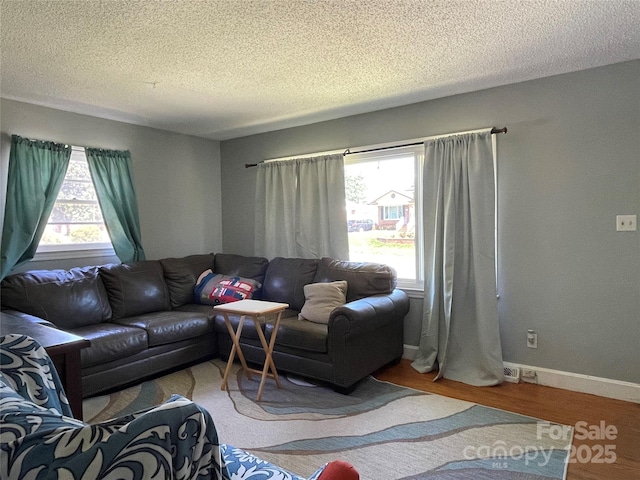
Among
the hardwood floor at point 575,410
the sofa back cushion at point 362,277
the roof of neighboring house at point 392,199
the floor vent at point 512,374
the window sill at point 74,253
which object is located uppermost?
the roof of neighboring house at point 392,199

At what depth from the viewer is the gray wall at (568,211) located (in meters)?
2.83

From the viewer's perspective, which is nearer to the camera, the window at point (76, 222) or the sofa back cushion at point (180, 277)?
the window at point (76, 222)

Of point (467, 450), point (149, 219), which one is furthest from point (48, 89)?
point (467, 450)

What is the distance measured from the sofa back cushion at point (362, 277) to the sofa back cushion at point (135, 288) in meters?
A: 1.56

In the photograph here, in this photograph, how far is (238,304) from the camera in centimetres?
314

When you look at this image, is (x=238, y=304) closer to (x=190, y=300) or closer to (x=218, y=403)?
(x=218, y=403)

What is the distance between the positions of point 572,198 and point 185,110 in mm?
3424

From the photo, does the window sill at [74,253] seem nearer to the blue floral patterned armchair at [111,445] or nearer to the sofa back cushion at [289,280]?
the sofa back cushion at [289,280]

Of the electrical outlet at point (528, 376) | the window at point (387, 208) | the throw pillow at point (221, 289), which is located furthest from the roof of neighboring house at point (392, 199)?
the electrical outlet at point (528, 376)

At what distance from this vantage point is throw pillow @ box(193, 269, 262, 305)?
398cm

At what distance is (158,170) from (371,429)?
3.51 m

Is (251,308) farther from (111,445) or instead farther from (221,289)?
(111,445)

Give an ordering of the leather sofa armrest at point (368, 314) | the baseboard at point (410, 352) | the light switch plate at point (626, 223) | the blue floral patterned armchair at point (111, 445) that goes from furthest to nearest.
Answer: the baseboard at point (410, 352) < the leather sofa armrest at point (368, 314) < the light switch plate at point (626, 223) < the blue floral patterned armchair at point (111, 445)

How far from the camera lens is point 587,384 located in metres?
2.97
